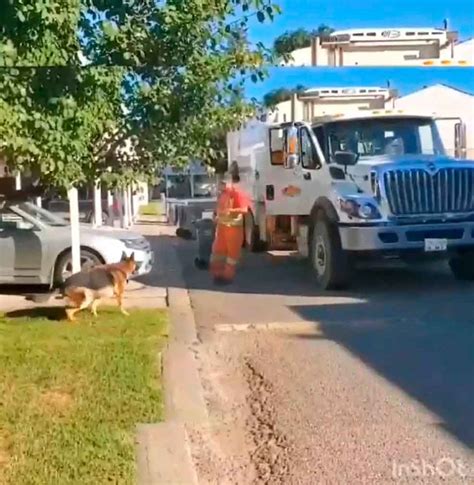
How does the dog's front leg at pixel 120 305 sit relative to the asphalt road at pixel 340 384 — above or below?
above

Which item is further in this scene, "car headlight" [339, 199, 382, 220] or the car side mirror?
the car side mirror

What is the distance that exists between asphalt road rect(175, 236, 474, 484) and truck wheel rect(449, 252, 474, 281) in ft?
2.20

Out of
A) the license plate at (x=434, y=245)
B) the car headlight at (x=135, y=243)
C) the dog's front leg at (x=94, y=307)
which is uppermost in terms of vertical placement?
the car headlight at (x=135, y=243)

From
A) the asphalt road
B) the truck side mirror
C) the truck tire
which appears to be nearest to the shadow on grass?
the asphalt road

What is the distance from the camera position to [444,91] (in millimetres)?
16312

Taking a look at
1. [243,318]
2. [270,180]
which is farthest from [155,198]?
[243,318]

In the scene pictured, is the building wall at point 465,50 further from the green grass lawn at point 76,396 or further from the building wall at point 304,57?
the green grass lawn at point 76,396

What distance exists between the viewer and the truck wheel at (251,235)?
64.3 feet

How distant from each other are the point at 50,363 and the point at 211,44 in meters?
3.32

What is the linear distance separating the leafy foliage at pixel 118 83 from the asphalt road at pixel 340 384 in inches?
86.3

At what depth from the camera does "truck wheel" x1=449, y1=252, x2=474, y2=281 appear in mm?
14750

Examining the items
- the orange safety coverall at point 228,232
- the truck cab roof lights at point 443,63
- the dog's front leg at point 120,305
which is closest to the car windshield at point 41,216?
the orange safety coverall at point 228,232

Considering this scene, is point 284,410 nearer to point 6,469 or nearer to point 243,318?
point 6,469

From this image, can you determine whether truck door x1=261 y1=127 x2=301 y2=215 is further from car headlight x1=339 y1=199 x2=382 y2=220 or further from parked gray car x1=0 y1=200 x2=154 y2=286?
parked gray car x1=0 y1=200 x2=154 y2=286
